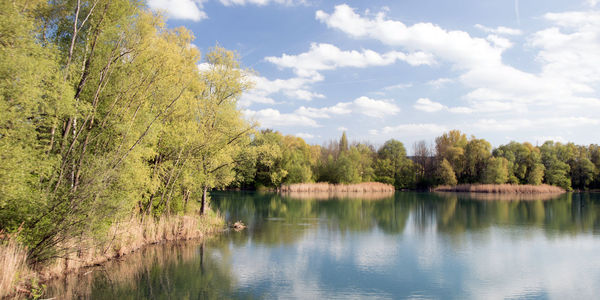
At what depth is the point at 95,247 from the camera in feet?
45.1

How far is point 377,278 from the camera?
44.7 ft

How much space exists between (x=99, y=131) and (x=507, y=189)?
65.7m

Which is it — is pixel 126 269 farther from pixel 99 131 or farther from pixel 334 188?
pixel 334 188

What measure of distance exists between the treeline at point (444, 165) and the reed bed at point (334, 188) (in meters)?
2.07

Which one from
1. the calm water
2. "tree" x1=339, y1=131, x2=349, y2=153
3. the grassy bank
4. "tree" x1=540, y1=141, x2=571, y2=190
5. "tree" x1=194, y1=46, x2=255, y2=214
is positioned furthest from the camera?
"tree" x1=339, y1=131, x2=349, y2=153

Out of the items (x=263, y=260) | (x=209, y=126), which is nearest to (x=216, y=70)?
(x=209, y=126)

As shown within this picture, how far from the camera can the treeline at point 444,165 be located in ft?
222

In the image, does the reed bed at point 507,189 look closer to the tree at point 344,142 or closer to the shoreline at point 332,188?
the shoreline at point 332,188

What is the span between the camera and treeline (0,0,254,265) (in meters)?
9.60

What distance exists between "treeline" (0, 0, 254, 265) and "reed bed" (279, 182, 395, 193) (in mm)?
44125

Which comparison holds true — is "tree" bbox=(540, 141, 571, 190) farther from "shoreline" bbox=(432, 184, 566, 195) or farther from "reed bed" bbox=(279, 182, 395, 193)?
"reed bed" bbox=(279, 182, 395, 193)

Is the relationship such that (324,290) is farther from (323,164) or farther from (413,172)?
(413,172)

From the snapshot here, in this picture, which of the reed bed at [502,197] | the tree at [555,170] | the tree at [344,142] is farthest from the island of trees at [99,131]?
the tree at [555,170]

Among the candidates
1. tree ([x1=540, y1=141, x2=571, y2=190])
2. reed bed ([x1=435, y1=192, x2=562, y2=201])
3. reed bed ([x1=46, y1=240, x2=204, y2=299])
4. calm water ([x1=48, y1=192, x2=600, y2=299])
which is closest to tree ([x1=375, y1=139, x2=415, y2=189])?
reed bed ([x1=435, y1=192, x2=562, y2=201])
